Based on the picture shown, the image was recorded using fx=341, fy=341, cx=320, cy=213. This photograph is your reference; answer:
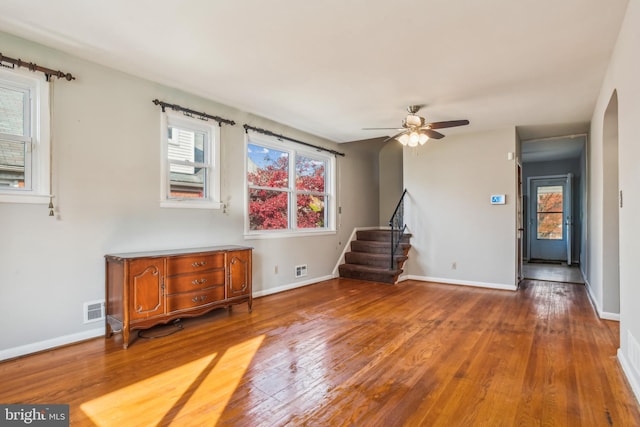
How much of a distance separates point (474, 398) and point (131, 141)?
3.77 metres

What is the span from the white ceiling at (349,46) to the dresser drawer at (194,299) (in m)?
2.27

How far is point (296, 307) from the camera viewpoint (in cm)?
439

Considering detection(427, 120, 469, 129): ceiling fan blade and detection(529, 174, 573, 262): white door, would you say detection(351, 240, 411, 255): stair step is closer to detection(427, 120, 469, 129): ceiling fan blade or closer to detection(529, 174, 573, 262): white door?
detection(427, 120, 469, 129): ceiling fan blade

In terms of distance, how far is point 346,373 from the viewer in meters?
2.53

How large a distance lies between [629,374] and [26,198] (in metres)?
4.81

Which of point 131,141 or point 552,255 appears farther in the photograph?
point 552,255

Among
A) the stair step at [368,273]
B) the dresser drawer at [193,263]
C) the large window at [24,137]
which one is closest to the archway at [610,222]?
the stair step at [368,273]

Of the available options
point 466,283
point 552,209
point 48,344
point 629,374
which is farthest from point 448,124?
point 552,209

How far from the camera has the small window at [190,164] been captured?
12.7 ft

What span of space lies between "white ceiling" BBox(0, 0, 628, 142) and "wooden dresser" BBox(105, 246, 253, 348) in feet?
6.14

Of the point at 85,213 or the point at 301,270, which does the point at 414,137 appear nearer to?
the point at 301,270

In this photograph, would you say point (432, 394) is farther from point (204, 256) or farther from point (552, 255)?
point (552, 255)

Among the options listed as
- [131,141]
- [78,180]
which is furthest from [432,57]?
[78,180]

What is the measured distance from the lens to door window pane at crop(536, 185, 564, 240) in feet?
29.3
